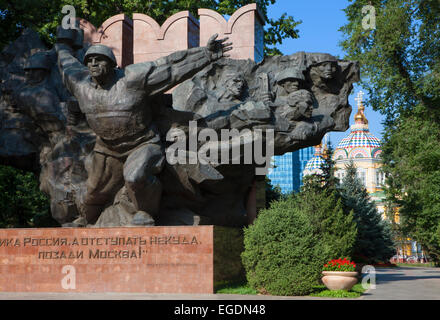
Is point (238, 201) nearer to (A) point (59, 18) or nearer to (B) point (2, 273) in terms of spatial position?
(B) point (2, 273)

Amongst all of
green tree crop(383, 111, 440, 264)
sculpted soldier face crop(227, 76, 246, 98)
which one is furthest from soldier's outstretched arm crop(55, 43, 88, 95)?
green tree crop(383, 111, 440, 264)

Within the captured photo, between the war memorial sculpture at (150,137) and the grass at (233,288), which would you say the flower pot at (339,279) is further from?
the war memorial sculpture at (150,137)

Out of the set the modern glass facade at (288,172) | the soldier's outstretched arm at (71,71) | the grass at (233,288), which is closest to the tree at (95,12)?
the soldier's outstretched arm at (71,71)

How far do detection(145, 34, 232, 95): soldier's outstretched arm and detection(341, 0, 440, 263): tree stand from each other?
1084 centimetres

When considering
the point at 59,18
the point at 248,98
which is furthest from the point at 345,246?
the point at 59,18

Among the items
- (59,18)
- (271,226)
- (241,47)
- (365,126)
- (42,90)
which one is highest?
(365,126)

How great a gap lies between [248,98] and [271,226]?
3519 millimetres

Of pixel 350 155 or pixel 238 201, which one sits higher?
pixel 350 155

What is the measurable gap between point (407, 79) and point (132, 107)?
14127 millimetres

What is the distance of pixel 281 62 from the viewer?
1351 cm

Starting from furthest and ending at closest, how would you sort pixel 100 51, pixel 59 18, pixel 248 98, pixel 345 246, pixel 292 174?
pixel 292 174, pixel 59 18, pixel 345 246, pixel 248 98, pixel 100 51

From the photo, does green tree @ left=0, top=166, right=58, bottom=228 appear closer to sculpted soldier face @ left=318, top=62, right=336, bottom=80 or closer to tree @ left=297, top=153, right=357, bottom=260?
tree @ left=297, top=153, right=357, bottom=260

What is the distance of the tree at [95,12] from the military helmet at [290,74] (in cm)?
1059

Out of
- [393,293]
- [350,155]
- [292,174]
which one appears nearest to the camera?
[393,293]
